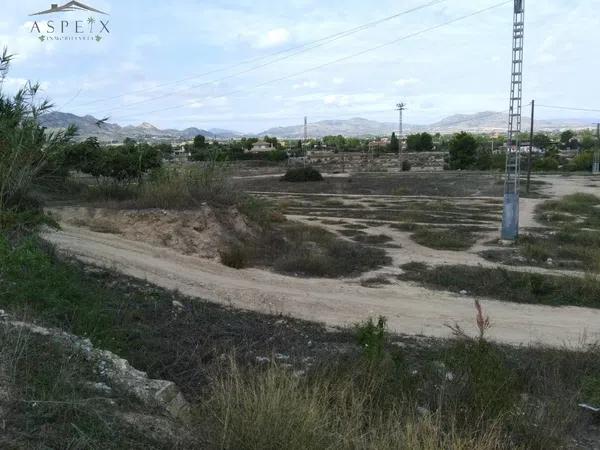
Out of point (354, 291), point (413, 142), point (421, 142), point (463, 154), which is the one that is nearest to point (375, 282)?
point (354, 291)

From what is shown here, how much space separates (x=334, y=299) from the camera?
12461 millimetres

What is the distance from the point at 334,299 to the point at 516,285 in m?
4.60

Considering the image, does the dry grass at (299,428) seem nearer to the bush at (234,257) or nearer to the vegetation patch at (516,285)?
the vegetation patch at (516,285)

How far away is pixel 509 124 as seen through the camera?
20469 mm

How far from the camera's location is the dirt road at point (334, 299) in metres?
10.6

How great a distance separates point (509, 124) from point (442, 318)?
38.3 ft

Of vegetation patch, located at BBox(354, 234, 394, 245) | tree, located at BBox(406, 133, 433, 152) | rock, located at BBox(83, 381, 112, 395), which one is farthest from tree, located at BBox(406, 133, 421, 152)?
rock, located at BBox(83, 381, 112, 395)

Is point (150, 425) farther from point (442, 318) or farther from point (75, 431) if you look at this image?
point (442, 318)

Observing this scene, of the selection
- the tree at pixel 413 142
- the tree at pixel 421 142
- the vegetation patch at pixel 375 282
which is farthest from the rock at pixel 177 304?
the tree at pixel 413 142

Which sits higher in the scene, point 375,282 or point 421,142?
point 421,142

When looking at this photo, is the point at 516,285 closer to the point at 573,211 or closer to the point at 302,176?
the point at 573,211

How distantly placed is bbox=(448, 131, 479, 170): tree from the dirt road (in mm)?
70149

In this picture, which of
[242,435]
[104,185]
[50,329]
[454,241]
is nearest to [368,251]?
[454,241]

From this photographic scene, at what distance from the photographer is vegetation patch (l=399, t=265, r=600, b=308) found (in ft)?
42.0
